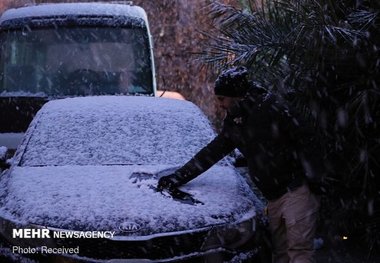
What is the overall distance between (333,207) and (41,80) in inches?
144

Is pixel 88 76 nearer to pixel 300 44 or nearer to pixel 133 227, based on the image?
pixel 300 44

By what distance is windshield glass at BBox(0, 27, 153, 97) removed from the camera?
783cm

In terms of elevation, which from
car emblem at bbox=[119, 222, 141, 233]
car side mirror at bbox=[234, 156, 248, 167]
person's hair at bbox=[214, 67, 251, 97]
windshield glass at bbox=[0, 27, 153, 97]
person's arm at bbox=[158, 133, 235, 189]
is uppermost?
person's hair at bbox=[214, 67, 251, 97]

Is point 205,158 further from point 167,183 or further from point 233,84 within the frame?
point 233,84

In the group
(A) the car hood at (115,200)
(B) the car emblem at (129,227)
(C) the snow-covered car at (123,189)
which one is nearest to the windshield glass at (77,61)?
(C) the snow-covered car at (123,189)

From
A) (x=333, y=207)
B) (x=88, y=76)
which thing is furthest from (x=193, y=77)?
(x=333, y=207)

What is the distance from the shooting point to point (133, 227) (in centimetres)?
381

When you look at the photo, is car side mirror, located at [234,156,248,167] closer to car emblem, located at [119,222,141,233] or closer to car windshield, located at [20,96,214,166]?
car windshield, located at [20,96,214,166]

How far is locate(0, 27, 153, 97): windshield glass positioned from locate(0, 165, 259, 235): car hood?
3.15 metres

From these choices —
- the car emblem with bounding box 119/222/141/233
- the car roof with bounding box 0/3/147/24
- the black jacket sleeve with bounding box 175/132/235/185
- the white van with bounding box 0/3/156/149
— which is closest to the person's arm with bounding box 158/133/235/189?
the black jacket sleeve with bounding box 175/132/235/185

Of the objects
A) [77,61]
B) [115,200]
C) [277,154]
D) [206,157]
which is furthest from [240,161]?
[77,61]

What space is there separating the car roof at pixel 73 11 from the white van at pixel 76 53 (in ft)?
0.04

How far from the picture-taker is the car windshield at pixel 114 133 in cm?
490

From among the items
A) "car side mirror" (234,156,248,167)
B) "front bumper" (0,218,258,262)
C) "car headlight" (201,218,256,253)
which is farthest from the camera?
"car side mirror" (234,156,248,167)
